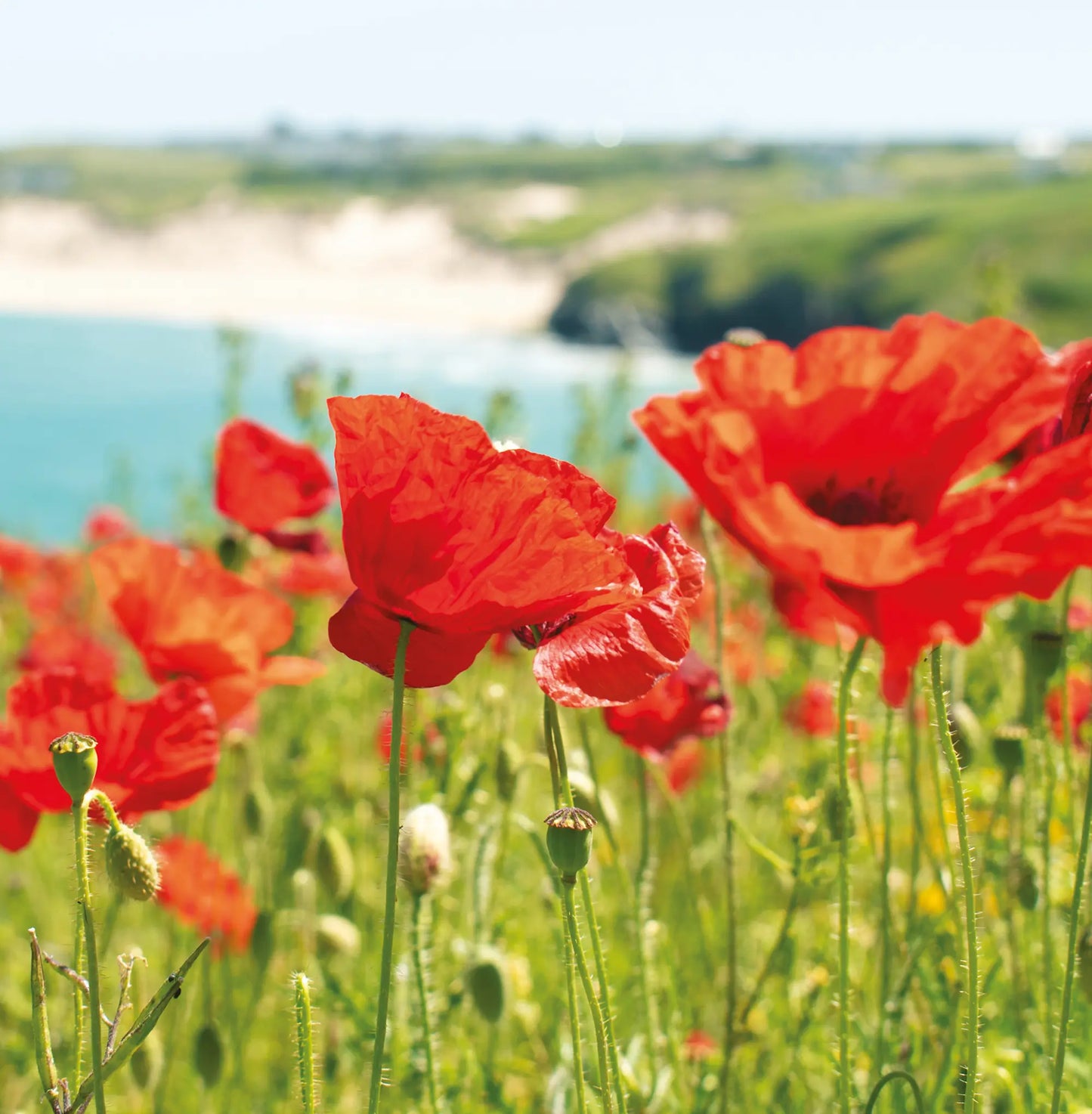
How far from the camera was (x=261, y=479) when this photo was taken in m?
1.31

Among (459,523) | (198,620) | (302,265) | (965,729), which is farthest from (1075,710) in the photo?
(302,265)

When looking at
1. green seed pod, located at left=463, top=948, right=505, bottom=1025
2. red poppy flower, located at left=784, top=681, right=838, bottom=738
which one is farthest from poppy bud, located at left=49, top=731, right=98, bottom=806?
red poppy flower, located at left=784, top=681, right=838, bottom=738

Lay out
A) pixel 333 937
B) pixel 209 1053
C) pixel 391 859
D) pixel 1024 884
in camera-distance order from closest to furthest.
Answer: pixel 391 859
pixel 1024 884
pixel 209 1053
pixel 333 937

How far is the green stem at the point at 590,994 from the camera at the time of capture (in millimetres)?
658

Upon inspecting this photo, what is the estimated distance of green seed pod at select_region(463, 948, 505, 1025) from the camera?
1.08 metres

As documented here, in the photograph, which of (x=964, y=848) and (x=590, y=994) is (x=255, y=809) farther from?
(x=964, y=848)

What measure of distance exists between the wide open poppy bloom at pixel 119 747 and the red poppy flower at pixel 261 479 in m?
0.41

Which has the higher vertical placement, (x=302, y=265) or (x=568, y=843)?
(x=302, y=265)

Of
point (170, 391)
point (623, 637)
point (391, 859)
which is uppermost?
point (170, 391)

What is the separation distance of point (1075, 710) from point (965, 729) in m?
0.25

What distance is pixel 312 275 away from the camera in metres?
50.5

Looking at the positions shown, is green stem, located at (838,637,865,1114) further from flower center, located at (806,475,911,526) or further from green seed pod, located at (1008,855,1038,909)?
green seed pod, located at (1008,855,1038,909)

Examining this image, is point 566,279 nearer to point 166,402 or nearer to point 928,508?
point 166,402

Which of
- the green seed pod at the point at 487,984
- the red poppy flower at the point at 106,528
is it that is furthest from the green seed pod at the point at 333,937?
the red poppy flower at the point at 106,528
